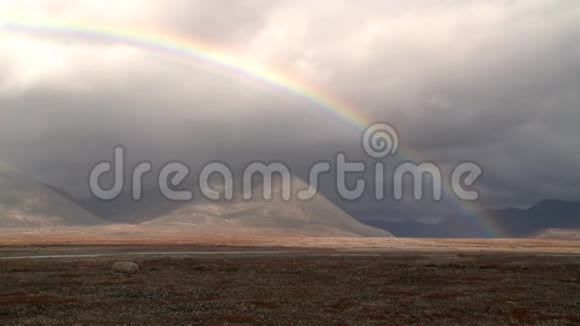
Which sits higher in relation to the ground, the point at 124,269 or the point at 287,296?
the point at 124,269

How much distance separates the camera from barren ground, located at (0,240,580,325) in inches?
1410

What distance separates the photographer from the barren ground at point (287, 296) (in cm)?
3581

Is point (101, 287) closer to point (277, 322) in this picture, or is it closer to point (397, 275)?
point (277, 322)

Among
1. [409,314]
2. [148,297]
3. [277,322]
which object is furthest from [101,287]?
[409,314]

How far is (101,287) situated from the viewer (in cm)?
5159

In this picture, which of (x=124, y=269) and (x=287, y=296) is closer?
(x=287, y=296)

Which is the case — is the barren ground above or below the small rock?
below

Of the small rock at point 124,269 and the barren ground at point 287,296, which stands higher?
the small rock at point 124,269

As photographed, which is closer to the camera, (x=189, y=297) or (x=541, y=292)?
(x=189, y=297)

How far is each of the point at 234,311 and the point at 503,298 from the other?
2265 centimetres

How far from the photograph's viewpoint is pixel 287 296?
153ft

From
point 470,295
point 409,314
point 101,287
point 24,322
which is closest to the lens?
point 24,322

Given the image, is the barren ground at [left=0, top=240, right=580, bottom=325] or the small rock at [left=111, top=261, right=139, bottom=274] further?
the small rock at [left=111, top=261, right=139, bottom=274]

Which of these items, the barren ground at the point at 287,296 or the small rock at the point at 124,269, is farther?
the small rock at the point at 124,269
